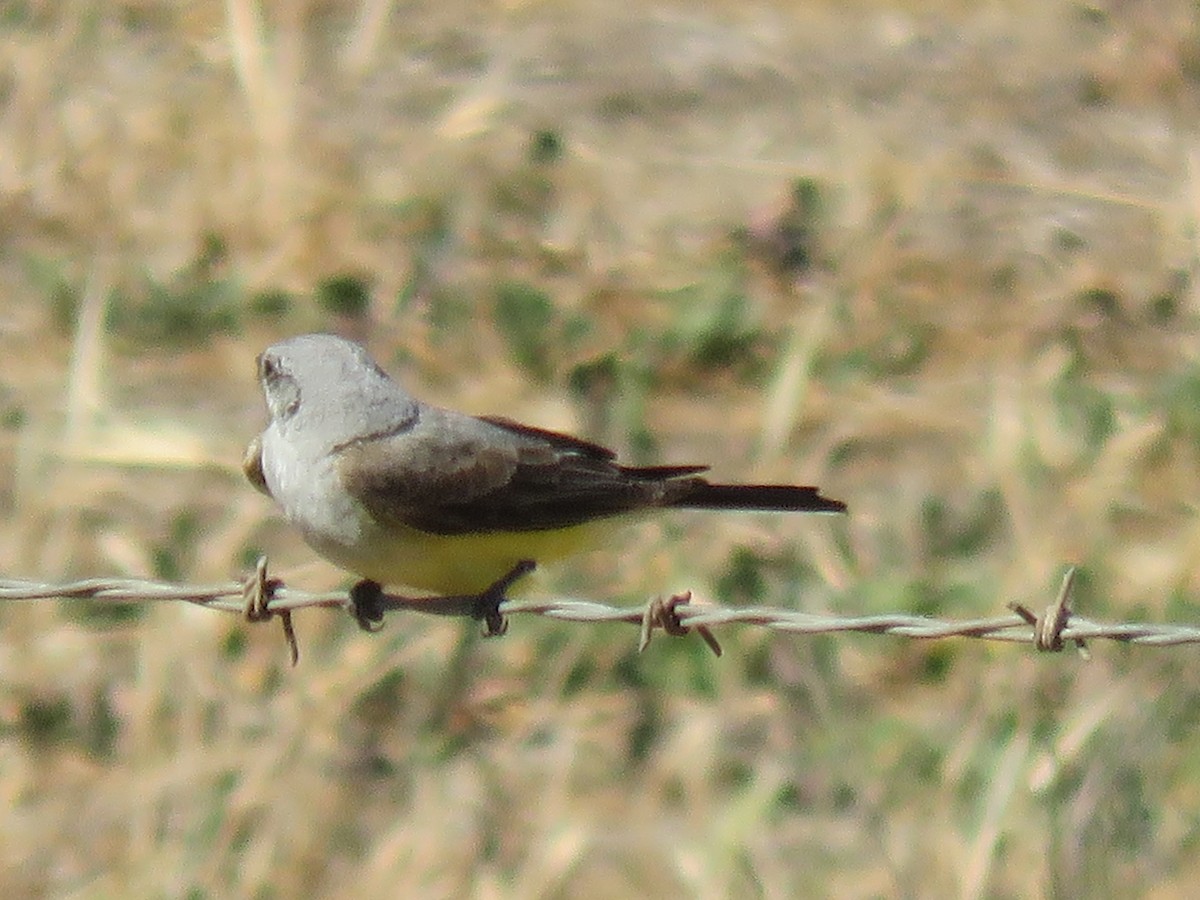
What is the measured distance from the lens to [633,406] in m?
7.62

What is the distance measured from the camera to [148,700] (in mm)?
6473

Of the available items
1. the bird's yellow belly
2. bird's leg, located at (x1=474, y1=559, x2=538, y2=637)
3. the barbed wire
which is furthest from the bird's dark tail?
the barbed wire

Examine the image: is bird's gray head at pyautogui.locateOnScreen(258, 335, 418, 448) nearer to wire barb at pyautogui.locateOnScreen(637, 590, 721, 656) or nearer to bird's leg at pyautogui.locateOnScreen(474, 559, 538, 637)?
bird's leg at pyautogui.locateOnScreen(474, 559, 538, 637)

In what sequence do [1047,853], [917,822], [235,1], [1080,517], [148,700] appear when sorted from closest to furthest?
[1047,853] < [917,822] < [148,700] < [1080,517] < [235,1]

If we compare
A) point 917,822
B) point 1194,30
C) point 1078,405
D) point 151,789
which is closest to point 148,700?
point 151,789

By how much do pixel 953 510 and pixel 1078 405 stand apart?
0.67 meters

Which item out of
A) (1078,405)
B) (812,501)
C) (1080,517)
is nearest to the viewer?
(812,501)

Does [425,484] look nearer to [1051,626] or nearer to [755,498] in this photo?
[755,498]

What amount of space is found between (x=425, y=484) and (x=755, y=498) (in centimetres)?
76

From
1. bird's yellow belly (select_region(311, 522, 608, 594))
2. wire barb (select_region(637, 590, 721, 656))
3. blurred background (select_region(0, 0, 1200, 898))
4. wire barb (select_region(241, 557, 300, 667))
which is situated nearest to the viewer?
wire barb (select_region(637, 590, 721, 656))

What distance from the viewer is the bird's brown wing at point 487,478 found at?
4.68 meters

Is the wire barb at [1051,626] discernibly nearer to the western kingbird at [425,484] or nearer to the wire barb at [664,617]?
the wire barb at [664,617]

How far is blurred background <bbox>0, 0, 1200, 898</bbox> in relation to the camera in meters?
6.17

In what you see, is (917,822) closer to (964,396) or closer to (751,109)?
(964,396)
